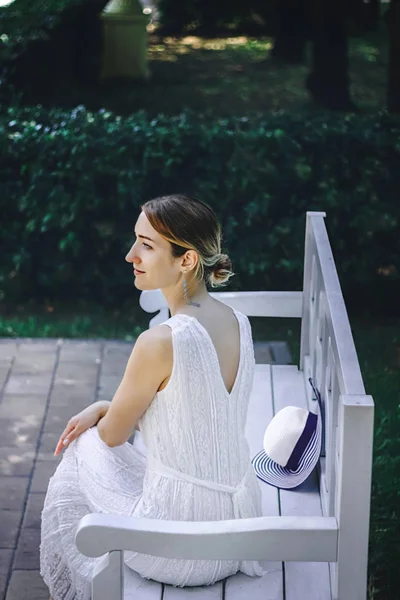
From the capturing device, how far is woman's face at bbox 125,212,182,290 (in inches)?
122

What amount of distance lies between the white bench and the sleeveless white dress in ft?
0.30

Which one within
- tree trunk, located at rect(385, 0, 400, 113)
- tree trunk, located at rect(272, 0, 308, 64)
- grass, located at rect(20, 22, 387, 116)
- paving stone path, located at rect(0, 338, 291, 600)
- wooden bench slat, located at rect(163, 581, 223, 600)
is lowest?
grass, located at rect(20, 22, 387, 116)

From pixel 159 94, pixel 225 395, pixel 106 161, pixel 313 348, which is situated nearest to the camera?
pixel 225 395

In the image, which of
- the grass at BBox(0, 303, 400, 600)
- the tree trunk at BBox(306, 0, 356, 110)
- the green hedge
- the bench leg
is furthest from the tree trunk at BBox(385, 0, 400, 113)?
the bench leg

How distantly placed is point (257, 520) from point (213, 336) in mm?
569

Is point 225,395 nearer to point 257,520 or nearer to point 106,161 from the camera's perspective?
point 257,520

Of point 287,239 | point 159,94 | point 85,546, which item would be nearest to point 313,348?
point 85,546

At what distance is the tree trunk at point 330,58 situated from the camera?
428 inches

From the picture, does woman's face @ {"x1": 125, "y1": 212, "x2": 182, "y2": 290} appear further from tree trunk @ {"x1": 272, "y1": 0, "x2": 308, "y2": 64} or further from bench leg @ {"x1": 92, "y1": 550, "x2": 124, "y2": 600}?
tree trunk @ {"x1": 272, "y1": 0, "x2": 308, "y2": 64}

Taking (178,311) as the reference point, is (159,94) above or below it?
below

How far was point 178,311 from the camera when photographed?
3.10 m

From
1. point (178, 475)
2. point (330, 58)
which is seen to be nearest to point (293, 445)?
point (178, 475)

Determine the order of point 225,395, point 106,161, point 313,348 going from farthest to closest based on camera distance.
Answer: point 106,161, point 313,348, point 225,395

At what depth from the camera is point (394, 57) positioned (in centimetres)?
918
